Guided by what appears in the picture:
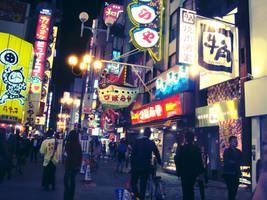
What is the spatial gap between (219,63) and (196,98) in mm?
4475

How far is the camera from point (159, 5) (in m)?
20.0

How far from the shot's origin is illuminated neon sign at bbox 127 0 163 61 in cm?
1791

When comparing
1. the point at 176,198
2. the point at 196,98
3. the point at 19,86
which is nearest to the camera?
the point at 176,198

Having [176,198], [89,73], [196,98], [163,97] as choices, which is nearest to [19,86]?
[163,97]

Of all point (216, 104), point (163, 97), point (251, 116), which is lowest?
point (251, 116)

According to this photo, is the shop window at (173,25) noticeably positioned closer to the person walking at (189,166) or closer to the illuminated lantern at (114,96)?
the illuminated lantern at (114,96)

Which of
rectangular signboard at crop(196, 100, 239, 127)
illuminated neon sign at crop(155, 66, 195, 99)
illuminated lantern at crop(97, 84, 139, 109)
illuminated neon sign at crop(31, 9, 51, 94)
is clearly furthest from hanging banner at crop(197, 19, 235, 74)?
illuminated neon sign at crop(31, 9, 51, 94)

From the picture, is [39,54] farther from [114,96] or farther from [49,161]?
[49,161]

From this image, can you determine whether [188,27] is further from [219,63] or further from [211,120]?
[211,120]

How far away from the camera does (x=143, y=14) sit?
18688mm

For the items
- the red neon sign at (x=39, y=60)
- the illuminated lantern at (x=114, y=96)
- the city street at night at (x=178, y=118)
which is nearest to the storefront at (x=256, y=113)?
the city street at night at (x=178, y=118)

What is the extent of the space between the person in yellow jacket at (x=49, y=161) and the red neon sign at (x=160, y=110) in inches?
380

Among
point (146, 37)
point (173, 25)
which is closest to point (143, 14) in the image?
point (146, 37)

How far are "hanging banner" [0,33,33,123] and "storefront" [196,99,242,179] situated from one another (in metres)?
17.9
